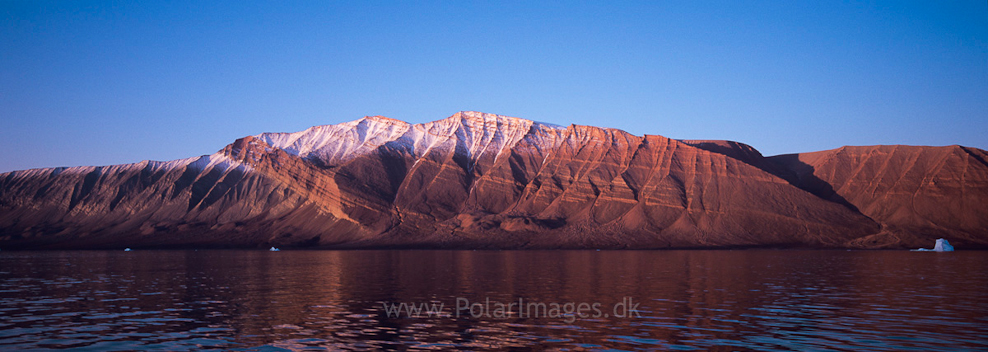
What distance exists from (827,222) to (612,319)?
153m

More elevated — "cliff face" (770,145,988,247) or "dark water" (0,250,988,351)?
"cliff face" (770,145,988,247)

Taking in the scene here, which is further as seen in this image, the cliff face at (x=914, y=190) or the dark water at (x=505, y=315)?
the cliff face at (x=914, y=190)

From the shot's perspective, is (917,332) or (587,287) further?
(587,287)

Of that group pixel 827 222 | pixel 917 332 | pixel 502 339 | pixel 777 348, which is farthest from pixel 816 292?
pixel 827 222

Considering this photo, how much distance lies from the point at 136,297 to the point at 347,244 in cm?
14141

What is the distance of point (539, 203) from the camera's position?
641ft

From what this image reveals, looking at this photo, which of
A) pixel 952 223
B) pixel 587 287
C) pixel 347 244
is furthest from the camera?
pixel 347 244

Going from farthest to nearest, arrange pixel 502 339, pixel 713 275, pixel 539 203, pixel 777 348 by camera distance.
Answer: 1. pixel 539 203
2. pixel 713 275
3. pixel 502 339
4. pixel 777 348

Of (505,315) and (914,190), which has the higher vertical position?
(914,190)

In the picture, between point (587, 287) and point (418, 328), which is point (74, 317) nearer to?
point (418, 328)

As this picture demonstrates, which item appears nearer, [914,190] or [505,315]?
[505,315]

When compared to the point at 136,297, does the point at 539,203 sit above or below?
above

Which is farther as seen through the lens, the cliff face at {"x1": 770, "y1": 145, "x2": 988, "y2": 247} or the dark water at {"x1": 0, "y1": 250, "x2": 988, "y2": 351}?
the cliff face at {"x1": 770, "y1": 145, "x2": 988, "y2": 247}

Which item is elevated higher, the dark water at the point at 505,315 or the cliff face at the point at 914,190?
the cliff face at the point at 914,190
